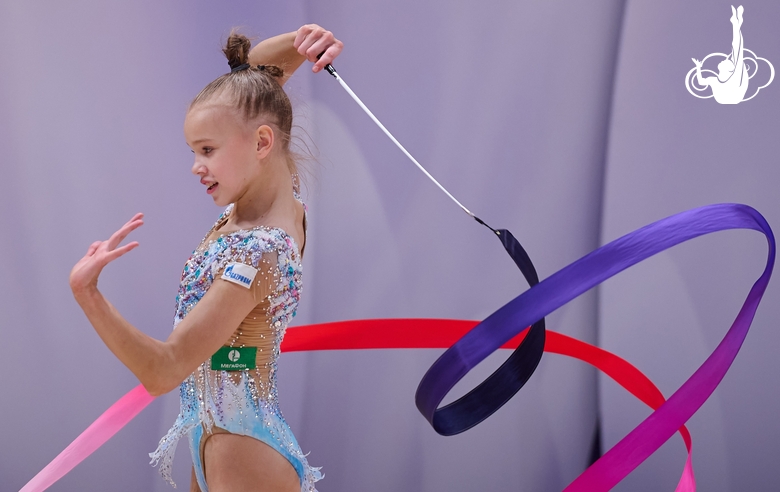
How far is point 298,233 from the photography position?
1745 millimetres

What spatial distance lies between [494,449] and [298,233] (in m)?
1.66

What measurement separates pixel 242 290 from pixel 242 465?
363 mm

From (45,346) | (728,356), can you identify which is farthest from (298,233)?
(45,346)

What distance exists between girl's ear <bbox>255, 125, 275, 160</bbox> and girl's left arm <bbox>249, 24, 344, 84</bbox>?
0.19m

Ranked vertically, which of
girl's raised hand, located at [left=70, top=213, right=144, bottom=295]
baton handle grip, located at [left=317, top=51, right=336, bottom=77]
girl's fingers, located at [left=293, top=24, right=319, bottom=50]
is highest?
girl's fingers, located at [left=293, top=24, right=319, bottom=50]

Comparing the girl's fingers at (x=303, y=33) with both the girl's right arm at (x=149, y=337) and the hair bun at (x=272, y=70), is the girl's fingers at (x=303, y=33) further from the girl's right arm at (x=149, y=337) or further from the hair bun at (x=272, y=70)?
the girl's right arm at (x=149, y=337)

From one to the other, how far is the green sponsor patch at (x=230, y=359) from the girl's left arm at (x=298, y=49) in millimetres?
641

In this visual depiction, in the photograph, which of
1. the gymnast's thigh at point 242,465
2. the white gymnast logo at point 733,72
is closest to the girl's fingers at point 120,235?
the gymnast's thigh at point 242,465

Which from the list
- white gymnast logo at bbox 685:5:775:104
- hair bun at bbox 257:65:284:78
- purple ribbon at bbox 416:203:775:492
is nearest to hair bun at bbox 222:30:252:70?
hair bun at bbox 257:65:284:78

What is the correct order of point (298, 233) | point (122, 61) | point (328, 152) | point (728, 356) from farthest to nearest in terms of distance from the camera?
point (328, 152)
point (122, 61)
point (728, 356)
point (298, 233)

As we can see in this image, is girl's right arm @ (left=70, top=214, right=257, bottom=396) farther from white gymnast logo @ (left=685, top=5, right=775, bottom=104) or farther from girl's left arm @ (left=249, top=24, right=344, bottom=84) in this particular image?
white gymnast logo @ (left=685, top=5, right=775, bottom=104)

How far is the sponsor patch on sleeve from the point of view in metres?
1.41

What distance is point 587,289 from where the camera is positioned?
1.58 m

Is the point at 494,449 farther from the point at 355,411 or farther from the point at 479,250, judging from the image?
the point at 479,250
